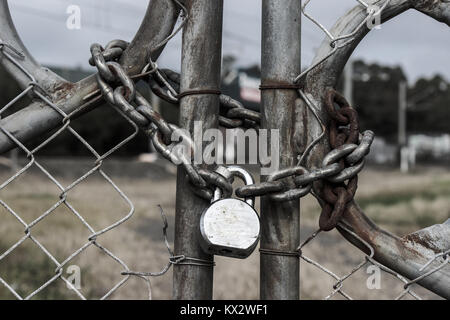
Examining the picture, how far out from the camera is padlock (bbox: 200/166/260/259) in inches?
27.7

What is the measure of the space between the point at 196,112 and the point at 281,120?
0.13m

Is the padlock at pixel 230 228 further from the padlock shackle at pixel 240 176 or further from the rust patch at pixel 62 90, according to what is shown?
the rust patch at pixel 62 90

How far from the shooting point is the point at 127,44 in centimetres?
82

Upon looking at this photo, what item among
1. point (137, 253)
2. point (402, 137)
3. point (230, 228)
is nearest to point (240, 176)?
point (230, 228)

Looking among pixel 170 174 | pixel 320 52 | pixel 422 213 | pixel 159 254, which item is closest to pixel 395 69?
pixel 170 174

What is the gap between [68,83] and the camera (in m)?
0.82

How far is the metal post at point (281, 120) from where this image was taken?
0.77 m

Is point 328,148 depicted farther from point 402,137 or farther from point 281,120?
point 402,137

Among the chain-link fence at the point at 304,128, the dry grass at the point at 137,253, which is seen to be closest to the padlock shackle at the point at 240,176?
the chain-link fence at the point at 304,128

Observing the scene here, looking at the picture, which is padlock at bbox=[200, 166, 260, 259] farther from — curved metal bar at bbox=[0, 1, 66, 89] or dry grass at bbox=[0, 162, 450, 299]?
dry grass at bbox=[0, 162, 450, 299]

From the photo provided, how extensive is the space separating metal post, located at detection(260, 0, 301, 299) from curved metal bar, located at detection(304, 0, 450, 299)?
0.03m
